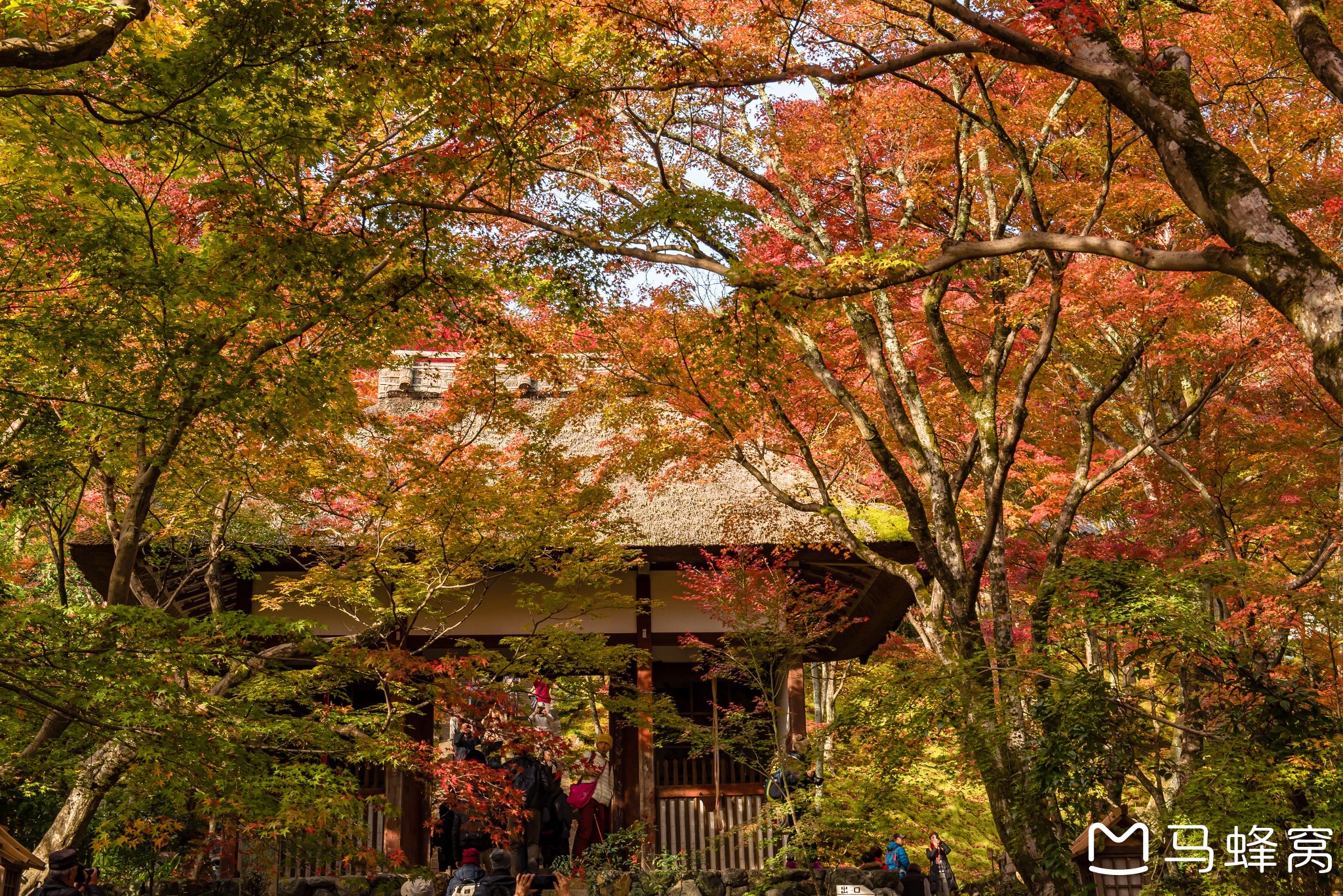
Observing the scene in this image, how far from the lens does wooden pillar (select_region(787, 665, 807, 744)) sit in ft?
35.2

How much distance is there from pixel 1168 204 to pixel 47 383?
859cm

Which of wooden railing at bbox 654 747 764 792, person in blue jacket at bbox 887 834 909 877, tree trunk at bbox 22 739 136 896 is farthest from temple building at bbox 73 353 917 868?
tree trunk at bbox 22 739 136 896

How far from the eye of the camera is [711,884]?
9617 mm

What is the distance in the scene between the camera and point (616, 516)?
10.6 m

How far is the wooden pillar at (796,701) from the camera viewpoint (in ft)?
35.2

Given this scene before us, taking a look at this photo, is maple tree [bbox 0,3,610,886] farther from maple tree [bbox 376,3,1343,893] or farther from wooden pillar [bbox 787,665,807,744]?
wooden pillar [bbox 787,665,807,744]

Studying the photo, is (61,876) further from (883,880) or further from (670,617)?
(883,880)

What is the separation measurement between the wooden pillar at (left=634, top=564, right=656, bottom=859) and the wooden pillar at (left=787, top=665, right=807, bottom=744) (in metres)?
1.59

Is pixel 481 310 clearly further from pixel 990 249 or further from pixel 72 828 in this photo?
pixel 72 828

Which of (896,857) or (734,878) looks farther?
(896,857)

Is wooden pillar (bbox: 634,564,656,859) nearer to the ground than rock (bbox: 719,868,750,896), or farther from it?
farther from it

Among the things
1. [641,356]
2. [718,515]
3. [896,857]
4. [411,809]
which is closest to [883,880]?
[896,857]

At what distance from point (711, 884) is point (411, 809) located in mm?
3351

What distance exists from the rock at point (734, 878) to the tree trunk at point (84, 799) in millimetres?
5614
